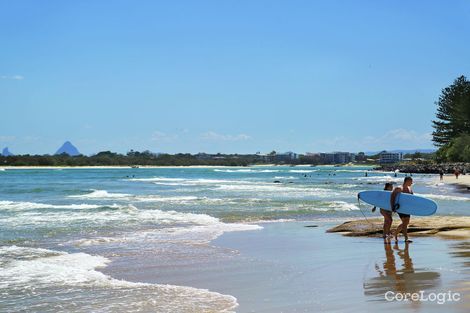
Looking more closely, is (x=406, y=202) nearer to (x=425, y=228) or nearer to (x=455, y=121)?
(x=425, y=228)

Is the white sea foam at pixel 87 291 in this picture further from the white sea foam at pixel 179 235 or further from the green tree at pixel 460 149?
the green tree at pixel 460 149

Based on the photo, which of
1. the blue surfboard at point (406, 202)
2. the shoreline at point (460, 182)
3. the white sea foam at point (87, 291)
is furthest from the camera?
the shoreline at point (460, 182)

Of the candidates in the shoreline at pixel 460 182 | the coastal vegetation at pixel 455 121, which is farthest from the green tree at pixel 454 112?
the shoreline at pixel 460 182

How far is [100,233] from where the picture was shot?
1695 centimetres

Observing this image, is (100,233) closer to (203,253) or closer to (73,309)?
(203,253)

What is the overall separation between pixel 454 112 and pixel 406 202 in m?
87.6

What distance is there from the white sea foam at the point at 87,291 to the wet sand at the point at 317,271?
0.36 m

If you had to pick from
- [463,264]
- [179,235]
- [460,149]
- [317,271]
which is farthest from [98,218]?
[460,149]

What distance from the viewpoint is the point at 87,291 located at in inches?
344

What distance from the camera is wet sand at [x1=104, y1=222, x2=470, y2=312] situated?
7.41 metres

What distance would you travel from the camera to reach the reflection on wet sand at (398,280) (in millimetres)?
7883

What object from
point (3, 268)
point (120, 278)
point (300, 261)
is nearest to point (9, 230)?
point (3, 268)

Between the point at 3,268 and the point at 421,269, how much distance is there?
24.4 feet

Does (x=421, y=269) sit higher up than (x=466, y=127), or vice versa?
(x=466, y=127)
